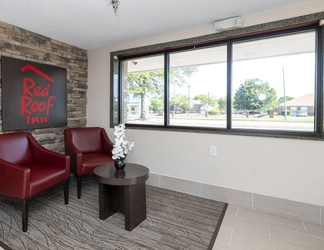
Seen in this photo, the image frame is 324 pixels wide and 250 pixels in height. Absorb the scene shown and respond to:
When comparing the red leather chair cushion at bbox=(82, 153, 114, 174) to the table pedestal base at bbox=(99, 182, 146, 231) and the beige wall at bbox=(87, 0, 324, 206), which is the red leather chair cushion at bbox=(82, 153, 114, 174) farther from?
the table pedestal base at bbox=(99, 182, 146, 231)

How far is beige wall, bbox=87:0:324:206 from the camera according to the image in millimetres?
2191

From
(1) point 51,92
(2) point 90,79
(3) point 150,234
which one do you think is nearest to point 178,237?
(3) point 150,234

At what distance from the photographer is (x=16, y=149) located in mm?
2467

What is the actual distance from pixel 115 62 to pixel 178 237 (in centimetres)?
287

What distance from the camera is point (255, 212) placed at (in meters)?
2.38

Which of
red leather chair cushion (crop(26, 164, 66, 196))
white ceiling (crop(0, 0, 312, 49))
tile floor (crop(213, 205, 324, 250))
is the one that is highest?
white ceiling (crop(0, 0, 312, 49))

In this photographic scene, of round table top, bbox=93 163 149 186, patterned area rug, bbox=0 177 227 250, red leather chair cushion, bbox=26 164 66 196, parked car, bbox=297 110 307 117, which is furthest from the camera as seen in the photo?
parked car, bbox=297 110 307 117

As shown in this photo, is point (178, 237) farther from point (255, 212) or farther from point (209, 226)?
point (255, 212)

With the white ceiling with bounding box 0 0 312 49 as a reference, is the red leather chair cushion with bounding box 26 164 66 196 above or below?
below

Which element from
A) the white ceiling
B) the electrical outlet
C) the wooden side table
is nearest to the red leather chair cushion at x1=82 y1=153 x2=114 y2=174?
the wooden side table

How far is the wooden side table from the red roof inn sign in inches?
60.8

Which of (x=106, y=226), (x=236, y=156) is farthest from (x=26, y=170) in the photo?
(x=236, y=156)

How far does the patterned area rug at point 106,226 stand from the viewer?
1773mm

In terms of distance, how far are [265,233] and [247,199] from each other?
0.55m
